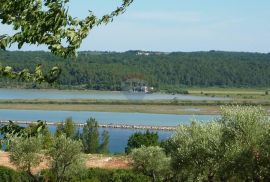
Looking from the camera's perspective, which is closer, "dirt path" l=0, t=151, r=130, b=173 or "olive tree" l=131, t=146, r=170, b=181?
"olive tree" l=131, t=146, r=170, b=181

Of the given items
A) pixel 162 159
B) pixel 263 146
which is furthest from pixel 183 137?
pixel 263 146

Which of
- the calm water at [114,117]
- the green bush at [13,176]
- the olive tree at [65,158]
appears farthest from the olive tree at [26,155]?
the calm water at [114,117]

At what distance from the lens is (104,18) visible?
6.05m

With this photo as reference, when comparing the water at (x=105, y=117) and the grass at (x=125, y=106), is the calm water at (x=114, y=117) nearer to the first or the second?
the water at (x=105, y=117)

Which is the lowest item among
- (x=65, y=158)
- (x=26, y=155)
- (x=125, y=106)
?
(x=125, y=106)

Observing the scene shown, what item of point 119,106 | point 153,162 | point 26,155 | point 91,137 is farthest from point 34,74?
point 119,106

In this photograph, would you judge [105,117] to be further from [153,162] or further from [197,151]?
[197,151]

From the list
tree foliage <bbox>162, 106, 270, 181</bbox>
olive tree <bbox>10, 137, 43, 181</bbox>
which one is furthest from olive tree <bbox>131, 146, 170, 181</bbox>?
olive tree <bbox>10, 137, 43, 181</bbox>

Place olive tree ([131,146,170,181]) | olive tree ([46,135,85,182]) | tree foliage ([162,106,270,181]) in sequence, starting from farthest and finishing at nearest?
olive tree ([131,146,170,181]) < olive tree ([46,135,85,182]) < tree foliage ([162,106,270,181])

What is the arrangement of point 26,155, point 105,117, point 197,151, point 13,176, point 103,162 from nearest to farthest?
point 197,151 < point 26,155 < point 13,176 < point 103,162 < point 105,117

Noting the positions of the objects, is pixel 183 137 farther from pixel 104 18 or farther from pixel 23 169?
pixel 104 18

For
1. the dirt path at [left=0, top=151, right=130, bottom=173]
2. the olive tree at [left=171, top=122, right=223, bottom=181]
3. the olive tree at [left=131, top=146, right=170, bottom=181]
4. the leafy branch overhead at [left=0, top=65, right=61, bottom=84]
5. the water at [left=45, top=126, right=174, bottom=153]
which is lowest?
the water at [left=45, top=126, right=174, bottom=153]

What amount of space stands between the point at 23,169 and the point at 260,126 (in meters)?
16.0

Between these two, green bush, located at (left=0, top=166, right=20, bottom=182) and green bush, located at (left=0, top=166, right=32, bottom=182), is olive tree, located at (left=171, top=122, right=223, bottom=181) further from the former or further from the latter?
green bush, located at (left=0, top=166, right=20, bottom=182)
